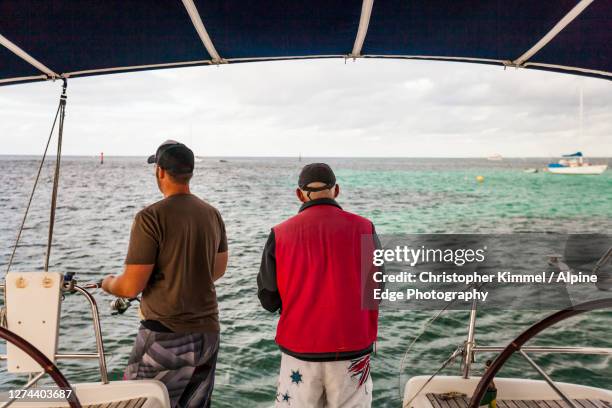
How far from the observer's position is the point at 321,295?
198 centimetres

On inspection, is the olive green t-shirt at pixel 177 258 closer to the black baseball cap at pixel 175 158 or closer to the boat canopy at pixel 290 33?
the black baseball cap at pixel 175 158

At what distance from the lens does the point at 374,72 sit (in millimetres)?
81188

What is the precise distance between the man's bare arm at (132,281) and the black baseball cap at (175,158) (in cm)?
40

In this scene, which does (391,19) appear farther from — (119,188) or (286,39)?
(119,188)

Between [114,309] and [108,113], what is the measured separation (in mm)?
85357

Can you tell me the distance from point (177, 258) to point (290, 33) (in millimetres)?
1177

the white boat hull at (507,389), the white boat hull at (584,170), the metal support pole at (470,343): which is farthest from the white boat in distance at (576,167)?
the metal support pole at (470,343)

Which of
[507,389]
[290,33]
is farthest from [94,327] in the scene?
[507,389]

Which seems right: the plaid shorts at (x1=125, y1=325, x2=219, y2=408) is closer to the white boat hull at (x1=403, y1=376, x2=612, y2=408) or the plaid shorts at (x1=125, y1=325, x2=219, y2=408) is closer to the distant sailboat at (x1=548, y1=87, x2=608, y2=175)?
the white boat hull at (x1=403, y1=376, x2=612, y2=408)

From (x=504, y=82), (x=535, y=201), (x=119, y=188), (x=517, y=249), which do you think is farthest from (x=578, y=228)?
(x=504, y=82)

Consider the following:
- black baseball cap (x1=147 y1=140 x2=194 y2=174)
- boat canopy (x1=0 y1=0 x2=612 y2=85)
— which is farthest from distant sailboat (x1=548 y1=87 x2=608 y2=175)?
black baseball cap (x1=147 y1=140 x2=194 y2=174)

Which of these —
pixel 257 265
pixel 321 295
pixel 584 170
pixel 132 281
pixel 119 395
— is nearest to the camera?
pixel 132 281

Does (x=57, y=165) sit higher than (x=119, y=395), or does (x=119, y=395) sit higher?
(x=57, y=165)

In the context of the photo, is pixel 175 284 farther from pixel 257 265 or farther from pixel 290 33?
pixel 257 265
